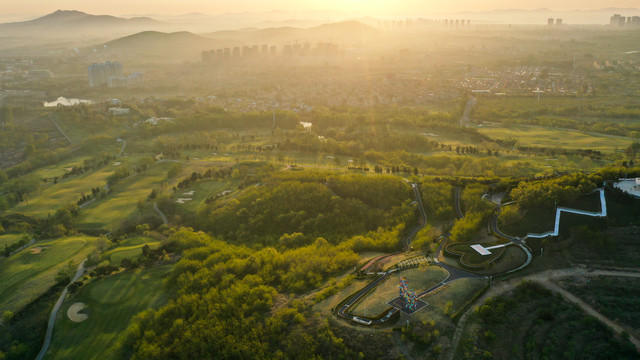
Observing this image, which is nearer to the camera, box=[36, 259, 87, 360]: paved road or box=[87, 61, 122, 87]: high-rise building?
box=[36, 259, 87, 360]: paved road

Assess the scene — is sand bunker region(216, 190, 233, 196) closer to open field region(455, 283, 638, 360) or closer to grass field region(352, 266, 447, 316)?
grass field region(352, 266, 447, 316)

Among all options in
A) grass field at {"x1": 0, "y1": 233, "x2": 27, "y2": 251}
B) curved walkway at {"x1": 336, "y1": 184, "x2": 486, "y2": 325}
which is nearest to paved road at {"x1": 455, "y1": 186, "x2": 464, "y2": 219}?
curved walkway at {"x1": 336, "y1": 184, "x2": 486, "y2": 325}

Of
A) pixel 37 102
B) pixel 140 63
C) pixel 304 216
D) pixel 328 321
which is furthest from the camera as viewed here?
pixel 140 63

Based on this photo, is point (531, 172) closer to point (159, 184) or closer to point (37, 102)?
point (159, 184)

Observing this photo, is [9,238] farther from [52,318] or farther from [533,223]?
[533,223]

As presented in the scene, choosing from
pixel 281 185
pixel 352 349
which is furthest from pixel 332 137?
pixel 352 349

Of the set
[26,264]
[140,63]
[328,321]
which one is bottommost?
[26,264]
